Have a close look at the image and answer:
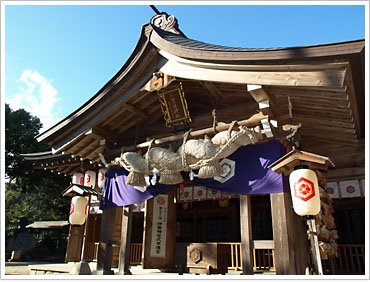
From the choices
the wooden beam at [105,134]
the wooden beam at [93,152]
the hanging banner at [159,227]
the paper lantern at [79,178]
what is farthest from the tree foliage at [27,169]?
the hanging banner at [159,227]

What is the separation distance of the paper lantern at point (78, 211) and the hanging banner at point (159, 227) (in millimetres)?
2181

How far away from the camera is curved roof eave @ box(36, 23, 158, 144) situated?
711cm

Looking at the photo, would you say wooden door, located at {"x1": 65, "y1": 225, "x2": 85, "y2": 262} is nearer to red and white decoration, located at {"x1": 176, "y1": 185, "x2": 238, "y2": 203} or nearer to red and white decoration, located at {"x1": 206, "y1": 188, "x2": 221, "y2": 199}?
red and white decoration, located at {"x1": 176, "y1": 185, "x2": 238, "y2": 203}

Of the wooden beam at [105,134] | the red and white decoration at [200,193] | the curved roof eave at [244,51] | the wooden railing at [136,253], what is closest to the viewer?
the curved roof eave at [244,51]

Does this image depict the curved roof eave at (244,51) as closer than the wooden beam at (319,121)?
Yes

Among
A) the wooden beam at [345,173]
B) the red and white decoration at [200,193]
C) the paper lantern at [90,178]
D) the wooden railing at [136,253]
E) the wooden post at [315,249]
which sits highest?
the paper lantern at [90,178]

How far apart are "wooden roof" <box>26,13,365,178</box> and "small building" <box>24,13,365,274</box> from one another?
0.07ft

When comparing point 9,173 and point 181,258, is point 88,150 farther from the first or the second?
point 9,173

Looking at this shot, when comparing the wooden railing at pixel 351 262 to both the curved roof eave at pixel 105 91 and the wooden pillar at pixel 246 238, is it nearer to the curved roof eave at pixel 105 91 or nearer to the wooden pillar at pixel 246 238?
the wooden pillar at pixel 246 238

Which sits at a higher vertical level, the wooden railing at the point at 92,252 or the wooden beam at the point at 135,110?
the wooden beam at the point at 135,110

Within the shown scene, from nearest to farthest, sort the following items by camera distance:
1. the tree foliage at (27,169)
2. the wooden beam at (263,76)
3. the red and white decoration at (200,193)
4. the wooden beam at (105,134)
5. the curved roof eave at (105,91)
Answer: the wooden beam at (263,76) < the curved roof eave at (105,91) < the wooden beam at (105,134) < the red and white decoration at (200,193) < the tree foliage at (27,169)

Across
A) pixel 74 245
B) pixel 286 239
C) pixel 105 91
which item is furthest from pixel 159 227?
pixel 74 245

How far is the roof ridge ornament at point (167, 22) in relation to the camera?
8.12 m

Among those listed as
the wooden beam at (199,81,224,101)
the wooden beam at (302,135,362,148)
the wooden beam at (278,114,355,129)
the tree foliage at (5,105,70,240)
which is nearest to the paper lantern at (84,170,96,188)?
the wooden beam at (199,81,224,101)
